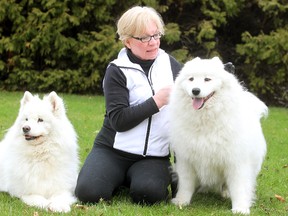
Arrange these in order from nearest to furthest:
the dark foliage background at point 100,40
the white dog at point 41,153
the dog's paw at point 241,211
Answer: the dog's paw at point 241,211
the white dog at point 41,153
the dark foliage background at point 100,40

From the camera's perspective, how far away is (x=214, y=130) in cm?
404

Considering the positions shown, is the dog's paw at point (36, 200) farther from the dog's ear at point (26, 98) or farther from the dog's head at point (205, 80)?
the dog's head at point (205, 80)

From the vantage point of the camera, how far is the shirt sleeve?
416 cm

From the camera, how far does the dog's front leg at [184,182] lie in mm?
A: 4266

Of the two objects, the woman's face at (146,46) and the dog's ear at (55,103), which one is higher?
the woman's face at (146,46)

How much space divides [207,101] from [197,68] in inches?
10.8

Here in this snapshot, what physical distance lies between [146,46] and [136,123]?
0.68m

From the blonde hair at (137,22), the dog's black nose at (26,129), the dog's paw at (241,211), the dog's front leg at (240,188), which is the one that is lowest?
the dog's paw at (241,211)

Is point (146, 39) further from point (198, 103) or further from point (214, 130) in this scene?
point (214, 130)

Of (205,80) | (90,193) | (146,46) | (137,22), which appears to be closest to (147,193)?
(90,193)

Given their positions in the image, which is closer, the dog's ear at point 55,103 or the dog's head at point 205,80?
the dog's head at point 205,80

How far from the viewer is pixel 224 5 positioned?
510 inches

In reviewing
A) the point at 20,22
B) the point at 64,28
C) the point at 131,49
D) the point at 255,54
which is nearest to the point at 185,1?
the point at 255,54

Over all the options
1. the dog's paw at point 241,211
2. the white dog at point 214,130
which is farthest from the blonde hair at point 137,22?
the dog's paw at point 241,211
